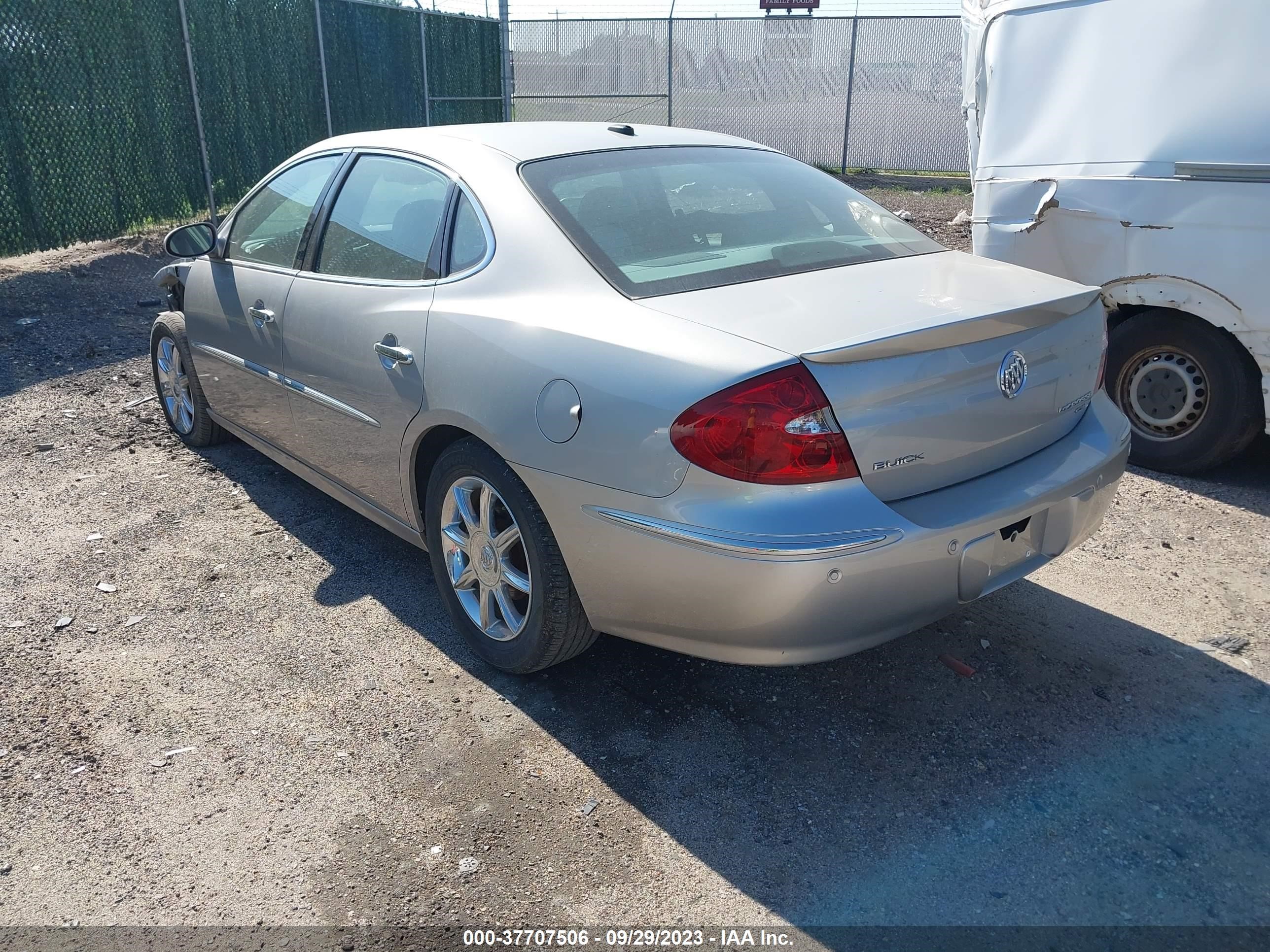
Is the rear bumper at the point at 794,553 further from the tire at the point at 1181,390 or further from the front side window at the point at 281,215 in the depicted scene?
the tire at the point at 1181,390

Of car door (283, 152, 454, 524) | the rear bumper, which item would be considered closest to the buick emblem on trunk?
the rear bumper

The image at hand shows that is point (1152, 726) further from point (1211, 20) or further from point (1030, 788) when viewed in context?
point (1211, 20)

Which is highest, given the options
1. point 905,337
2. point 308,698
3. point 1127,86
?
point 1127,86

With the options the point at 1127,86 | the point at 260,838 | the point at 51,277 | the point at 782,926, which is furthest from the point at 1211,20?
the point at 51,277

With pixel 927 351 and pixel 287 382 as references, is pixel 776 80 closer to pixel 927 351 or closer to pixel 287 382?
pixel 287 382

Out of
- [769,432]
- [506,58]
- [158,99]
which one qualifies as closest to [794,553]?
[769,432]

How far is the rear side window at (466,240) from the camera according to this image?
10.6 feet

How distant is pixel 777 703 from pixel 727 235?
151cm

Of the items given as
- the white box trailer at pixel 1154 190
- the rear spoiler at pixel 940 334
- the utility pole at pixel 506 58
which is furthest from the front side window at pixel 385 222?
the utility pole at pixel 506 58

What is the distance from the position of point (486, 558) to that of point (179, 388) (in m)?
3.10

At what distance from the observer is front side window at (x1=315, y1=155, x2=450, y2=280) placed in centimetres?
348

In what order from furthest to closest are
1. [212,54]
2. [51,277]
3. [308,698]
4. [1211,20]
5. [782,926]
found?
[212,54]
[51,277]
[1211,20]
[308,698]
[782,926]

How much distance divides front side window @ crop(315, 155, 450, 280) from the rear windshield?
42cm

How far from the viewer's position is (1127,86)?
15.6ft
